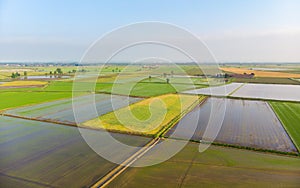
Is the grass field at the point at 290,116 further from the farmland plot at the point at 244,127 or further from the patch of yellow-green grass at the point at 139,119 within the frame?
the patch of yellow-green grass at the point at 139,119

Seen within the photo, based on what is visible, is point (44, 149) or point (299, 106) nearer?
point (44, 149)

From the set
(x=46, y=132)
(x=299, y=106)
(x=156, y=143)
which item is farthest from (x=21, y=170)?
(x=299, y=106)

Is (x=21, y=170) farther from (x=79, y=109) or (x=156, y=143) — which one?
(x=79, y=109)

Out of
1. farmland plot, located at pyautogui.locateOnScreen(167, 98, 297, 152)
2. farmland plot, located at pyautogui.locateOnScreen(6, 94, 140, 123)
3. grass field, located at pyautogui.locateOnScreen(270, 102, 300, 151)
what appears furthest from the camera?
farmland plot, located at pyautogui.locateOnScreen(6, 94, 140, 123)

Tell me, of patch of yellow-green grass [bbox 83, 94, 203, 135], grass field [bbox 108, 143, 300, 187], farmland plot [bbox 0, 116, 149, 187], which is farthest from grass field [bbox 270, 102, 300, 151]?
farmland plot [bbox 0, 116, 149, 187]

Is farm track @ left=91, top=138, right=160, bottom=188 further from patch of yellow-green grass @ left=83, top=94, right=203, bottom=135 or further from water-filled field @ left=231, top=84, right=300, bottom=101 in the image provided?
water-filled field @ left=231, top=84, right=300, bottom=101
